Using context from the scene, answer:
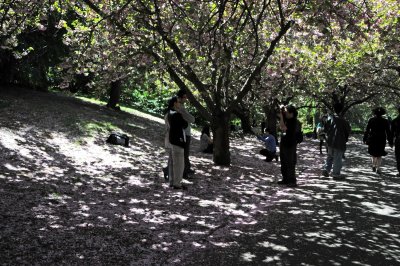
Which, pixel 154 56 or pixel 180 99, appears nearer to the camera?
pixel 180 99

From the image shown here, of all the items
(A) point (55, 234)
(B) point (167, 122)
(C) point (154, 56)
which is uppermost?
(C) point (154, 56)

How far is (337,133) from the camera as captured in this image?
11.3m

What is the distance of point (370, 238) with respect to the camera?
18.6 feet

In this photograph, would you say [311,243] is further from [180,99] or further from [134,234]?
[180,99]

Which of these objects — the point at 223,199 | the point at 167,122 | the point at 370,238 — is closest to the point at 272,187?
the point at 223,199

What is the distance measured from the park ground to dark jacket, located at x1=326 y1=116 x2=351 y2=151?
989mm

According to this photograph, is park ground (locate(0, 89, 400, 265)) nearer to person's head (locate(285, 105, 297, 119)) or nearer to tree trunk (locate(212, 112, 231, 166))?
tree trunk (locate(212, 112, 231, 166))

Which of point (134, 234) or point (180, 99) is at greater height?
point (180, 99)

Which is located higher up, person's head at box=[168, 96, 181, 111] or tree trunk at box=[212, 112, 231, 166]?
person's head at box=[168, 96, 181, 111]

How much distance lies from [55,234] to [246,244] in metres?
2.47

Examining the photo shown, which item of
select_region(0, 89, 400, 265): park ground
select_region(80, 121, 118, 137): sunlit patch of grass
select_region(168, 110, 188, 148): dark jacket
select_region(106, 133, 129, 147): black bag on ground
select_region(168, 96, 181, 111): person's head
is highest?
select_region(168, 96, 181, 111): person's head

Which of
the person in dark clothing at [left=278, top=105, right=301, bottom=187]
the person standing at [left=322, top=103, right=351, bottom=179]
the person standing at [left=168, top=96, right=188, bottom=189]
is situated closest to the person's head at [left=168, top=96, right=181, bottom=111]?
the person standing at [left=168, top=96, right=188, bottom=189]

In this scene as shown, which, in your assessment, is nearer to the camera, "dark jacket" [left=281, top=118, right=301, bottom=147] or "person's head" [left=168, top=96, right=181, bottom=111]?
"person's head" [left=168, top=96, right=181, bottom=111]

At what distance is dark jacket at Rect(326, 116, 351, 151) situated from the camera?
11227 mm
